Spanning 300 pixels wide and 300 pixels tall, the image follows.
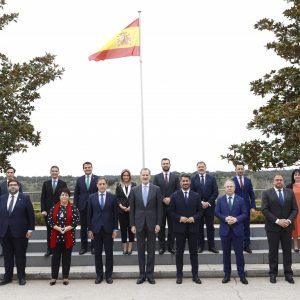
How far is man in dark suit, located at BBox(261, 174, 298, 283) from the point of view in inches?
321

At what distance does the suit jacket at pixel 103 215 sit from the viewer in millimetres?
8414

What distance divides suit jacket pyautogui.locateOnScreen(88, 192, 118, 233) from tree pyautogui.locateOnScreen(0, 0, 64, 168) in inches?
269

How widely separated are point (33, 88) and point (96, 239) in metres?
8.44

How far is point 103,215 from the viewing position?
8.45m

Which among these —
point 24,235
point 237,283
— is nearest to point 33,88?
point 24,235

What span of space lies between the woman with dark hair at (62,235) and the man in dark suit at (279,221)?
134 inches

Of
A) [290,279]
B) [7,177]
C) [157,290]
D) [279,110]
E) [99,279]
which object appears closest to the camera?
[157,290]

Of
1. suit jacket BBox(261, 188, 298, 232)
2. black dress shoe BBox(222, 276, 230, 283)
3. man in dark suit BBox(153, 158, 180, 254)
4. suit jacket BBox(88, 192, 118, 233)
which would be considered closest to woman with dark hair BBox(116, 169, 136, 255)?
man in dark suit BBox(153, 158, 180, 254)

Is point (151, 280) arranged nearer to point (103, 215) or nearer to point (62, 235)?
point (103, 215)

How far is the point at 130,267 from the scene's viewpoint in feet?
29.8

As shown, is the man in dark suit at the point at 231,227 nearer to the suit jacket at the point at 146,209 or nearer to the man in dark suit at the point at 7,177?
the suit jacket at the point at 146,209

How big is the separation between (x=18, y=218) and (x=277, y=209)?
458 centimetres

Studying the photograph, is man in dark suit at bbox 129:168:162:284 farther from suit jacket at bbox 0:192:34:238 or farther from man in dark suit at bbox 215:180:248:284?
suit jacket at bbox 0:192:34:238

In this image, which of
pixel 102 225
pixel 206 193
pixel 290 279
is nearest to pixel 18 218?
pixel 102 225
